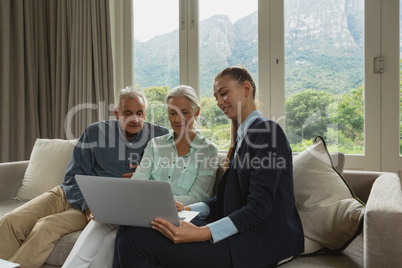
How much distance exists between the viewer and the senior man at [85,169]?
Answer: 1818 mm

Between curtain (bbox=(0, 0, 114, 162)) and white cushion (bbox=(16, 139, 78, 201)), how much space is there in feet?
3.13

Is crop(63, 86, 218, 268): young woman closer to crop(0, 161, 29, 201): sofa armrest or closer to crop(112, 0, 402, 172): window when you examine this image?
crop(112, 0, 402, 172): window

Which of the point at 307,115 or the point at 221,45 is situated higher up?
the point at 221,45

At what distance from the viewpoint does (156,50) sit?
357cm

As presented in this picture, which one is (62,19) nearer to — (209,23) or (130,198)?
(209,23)

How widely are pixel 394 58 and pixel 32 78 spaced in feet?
10.6

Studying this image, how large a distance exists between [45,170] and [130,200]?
4.91 feet

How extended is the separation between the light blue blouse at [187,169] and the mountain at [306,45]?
1.30m

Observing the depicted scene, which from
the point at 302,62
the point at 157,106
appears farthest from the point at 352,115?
the point at 157,106

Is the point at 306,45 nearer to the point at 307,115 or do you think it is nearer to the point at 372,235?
the point at 307,115

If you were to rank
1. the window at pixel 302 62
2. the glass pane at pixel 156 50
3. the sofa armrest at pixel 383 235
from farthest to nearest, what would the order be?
1. the glass pane at pixel 156 50
2. the window at pixel 302 62
3. the sofa armrest at pixel 383 235

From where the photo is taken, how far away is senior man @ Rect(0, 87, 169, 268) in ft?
5.97

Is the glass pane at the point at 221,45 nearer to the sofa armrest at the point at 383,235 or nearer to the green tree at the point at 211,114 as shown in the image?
the green tree at the point at 211,114

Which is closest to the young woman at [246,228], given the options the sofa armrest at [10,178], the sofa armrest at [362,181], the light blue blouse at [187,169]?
the light blue blouse at [187,169]
